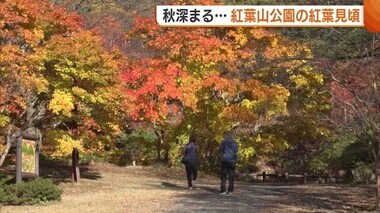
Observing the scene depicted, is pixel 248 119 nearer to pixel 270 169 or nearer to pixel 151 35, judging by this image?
pixel 151 35

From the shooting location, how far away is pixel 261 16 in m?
11.6

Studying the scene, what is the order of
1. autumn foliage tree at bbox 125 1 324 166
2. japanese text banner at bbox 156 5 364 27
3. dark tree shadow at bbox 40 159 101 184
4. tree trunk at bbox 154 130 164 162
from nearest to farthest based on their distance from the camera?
japanese text banner at bbox 156 5 364 27, dark tree shadow at bbox 40 159 101 184, autumn foliage tree at bbox 125 1 324 166, tree trunk at bbox 154 130 164 162

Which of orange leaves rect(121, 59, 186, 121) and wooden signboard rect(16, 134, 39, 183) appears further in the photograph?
orange leaves rect(121, 59, 186, 121)

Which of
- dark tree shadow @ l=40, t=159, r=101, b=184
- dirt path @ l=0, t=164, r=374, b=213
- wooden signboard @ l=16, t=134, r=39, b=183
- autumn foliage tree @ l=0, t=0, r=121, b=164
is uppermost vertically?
autumn foliage tree @ l=0, t=0, r=121, b=164

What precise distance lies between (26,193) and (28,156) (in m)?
1.74

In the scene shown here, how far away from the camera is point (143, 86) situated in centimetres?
2386

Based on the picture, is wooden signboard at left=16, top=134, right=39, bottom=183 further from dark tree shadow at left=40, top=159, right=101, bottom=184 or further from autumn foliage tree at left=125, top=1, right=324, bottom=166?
autumn foliage tree at left=125, top=1, right=324, bottom=166

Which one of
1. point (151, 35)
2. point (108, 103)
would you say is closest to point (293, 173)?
point (151, 35)

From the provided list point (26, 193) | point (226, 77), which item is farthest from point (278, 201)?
point (226, 77)

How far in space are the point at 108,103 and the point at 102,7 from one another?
2072cm

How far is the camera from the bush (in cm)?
1397

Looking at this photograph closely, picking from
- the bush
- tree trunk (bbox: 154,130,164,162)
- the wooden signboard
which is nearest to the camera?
the bush

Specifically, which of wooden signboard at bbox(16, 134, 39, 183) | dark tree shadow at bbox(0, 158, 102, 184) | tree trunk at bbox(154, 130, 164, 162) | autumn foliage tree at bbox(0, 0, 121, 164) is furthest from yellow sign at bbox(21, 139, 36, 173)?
tree trunk at bbox(154, 130, 164, 162)

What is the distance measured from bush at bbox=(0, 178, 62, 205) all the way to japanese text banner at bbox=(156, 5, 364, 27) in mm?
5186
